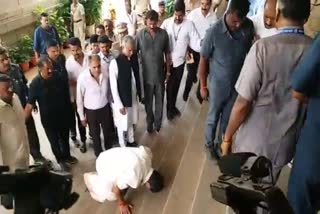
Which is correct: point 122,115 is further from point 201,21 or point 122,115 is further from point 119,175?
point 201,21

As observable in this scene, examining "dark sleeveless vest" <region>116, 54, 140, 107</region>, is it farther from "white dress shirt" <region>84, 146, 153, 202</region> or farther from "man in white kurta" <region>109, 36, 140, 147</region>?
"white dress shirt" <region>84, 146, 153, 202</region>

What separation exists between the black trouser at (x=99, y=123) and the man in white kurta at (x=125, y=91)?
102mm

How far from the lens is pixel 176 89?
5754 millimetres

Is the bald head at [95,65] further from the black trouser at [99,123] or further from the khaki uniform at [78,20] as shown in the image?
the khaki uniform at [78,20]

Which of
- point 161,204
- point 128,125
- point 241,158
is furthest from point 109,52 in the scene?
point 241,158

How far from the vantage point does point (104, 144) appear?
5051mm

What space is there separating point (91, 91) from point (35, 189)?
11.6ft

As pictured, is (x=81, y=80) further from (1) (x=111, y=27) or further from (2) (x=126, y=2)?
(2) (x=126, y=2)

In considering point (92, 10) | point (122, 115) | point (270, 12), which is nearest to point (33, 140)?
point (122, 115)

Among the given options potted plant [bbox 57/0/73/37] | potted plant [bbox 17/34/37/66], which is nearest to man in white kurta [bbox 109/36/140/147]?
potted plant [bbox 17/34/37/66]

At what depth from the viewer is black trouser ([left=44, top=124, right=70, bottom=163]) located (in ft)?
15.3

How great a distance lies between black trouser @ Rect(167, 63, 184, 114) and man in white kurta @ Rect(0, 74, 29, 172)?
2309mm

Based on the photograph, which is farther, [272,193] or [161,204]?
[161,204]

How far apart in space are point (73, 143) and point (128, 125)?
916 millimetres
